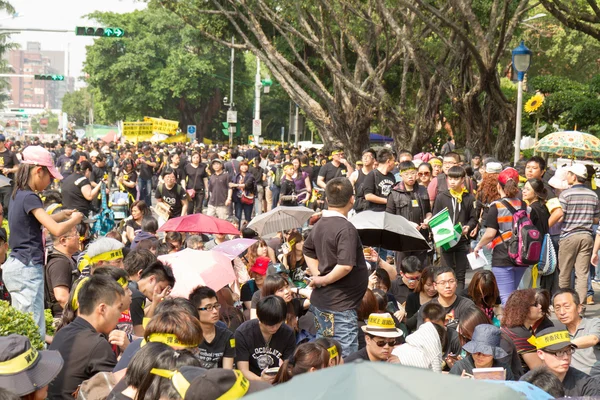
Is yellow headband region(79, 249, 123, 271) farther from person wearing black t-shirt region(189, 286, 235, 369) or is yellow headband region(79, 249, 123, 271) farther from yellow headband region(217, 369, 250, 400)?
yellow headband region(217, 369, 250, 400)

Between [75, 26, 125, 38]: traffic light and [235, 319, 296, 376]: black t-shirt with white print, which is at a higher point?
[75, 26, 125, 38]: traffic light

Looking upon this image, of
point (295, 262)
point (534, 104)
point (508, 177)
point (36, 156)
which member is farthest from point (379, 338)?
point (534, 104)

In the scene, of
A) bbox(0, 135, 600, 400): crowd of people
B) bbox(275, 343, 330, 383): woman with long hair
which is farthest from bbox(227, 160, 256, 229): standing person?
bbox(275, 343, 330, 383): woman with long hair

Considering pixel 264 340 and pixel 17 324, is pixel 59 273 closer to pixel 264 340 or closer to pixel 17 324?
pixel 17 324

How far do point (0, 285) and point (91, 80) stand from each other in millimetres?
60124

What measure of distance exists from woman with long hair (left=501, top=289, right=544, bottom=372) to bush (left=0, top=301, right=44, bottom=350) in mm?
3470

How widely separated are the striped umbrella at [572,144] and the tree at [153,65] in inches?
1816

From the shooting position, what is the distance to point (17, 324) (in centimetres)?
586

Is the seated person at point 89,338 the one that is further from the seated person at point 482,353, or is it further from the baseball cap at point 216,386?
the seated person at point 482,353

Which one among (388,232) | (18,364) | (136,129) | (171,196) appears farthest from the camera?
(136,129)

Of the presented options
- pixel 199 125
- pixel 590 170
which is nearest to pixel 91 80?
pixel 199 125

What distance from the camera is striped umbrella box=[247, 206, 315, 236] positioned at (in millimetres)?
11578

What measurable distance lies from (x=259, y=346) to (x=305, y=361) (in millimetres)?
1250

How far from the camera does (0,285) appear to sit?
808cm
